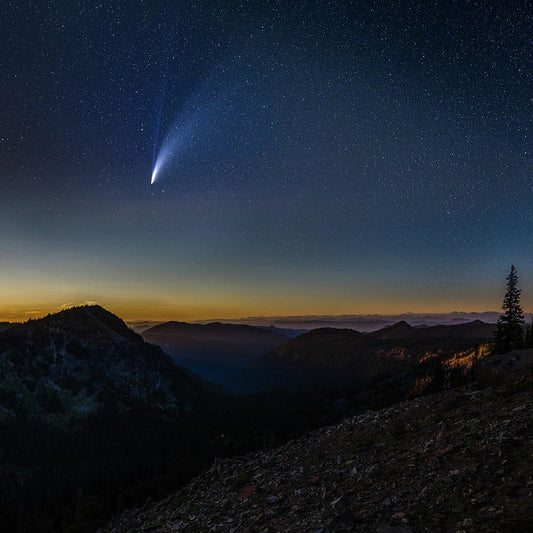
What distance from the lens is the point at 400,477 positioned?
14.8 m

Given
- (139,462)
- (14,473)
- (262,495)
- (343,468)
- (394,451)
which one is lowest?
(14,473)

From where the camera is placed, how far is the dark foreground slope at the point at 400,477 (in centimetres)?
1059

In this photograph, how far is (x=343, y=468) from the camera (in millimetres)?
19203

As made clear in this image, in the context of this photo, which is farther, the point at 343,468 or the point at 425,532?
the point at 343,468

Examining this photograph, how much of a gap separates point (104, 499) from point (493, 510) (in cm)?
13955

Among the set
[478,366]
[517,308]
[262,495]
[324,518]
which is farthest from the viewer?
[517,308]

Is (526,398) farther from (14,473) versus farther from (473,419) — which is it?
(14,473)

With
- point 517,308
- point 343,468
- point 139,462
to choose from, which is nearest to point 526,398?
point 343,468

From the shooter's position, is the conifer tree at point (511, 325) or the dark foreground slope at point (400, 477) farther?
the conifer tree at point (511, 325)

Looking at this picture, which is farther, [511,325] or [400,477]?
[511,325]

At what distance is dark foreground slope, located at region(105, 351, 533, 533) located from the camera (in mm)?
10594

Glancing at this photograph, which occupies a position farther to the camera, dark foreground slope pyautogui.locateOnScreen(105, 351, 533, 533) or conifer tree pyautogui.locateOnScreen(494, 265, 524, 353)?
conifer tree pyautogui.locateOnScreen(494, 265, 524, 353)

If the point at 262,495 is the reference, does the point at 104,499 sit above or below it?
below

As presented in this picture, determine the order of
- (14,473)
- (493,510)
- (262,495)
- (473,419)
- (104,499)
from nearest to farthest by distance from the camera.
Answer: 1. (493,510)
2. (473,419)
3. (262,495)
4. (104,499)
5. (14,473)
